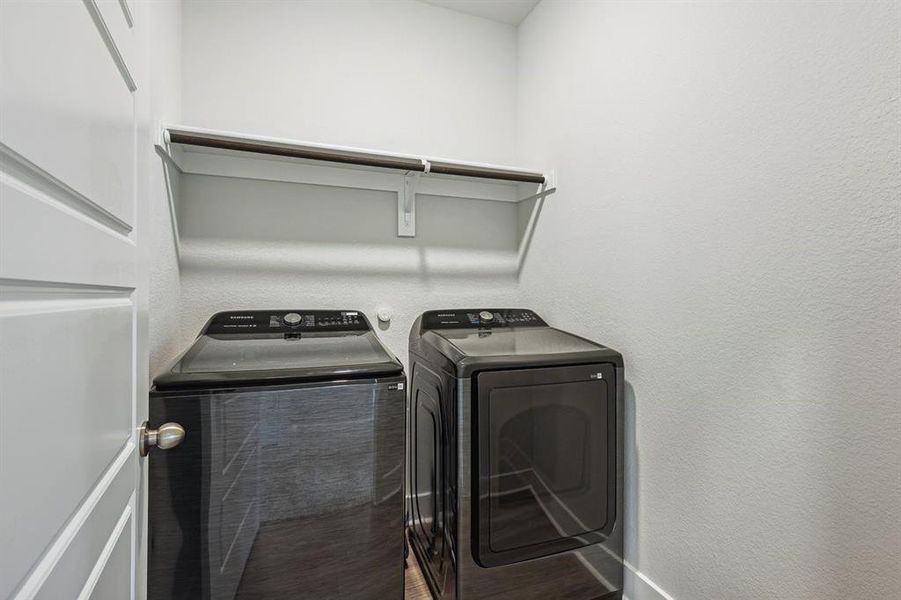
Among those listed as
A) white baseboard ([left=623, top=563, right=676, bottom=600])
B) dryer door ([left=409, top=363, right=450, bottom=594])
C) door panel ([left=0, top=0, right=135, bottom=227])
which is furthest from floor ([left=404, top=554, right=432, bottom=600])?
door panel ([left=0, top=0, right=135, bottom=227])

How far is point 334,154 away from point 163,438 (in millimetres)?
1254

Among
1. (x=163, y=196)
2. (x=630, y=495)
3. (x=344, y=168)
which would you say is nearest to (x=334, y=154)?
(x=344, y=168)

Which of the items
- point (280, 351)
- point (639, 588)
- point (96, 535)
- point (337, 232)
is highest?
point (337, 232)

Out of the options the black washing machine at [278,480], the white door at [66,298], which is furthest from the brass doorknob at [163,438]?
the black washing machine at [278,480]

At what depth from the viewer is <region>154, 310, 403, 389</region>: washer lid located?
1127mm

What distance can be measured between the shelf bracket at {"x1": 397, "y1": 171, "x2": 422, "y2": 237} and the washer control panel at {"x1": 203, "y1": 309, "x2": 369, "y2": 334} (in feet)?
1.76

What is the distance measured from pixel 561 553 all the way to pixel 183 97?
2.38m

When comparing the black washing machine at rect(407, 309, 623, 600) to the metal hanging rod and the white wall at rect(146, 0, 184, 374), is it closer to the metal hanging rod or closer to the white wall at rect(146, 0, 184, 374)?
the metal hanging rod

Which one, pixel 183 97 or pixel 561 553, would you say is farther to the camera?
pixel 183 97

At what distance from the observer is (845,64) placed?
3.16ft

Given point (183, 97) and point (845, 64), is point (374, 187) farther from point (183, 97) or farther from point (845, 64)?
point (845, 64)

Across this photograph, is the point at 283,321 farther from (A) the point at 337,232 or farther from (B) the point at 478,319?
(B) the point at 478,319

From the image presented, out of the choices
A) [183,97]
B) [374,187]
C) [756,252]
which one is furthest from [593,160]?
[183,97]

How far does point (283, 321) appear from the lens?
1756 millimetres
